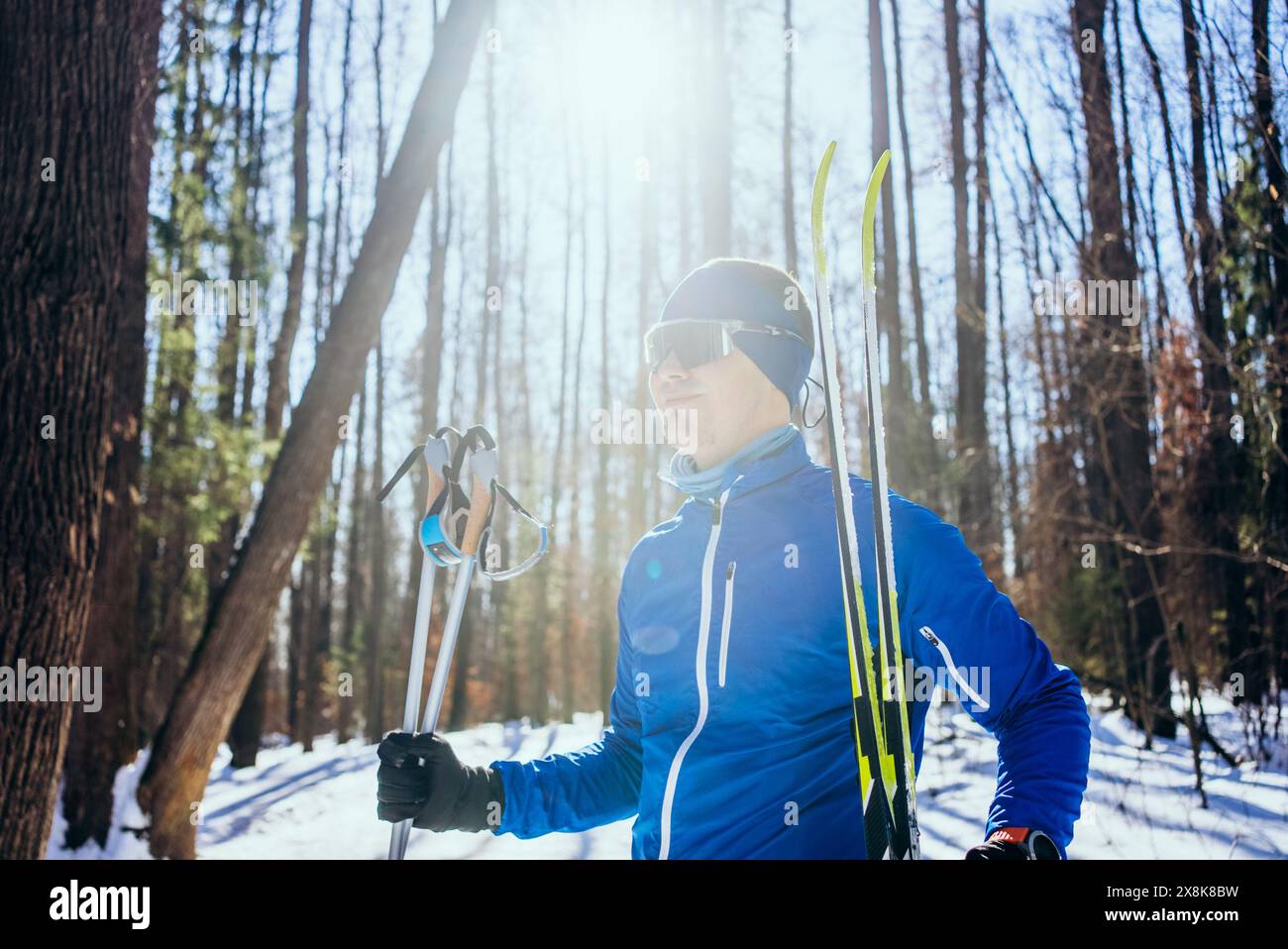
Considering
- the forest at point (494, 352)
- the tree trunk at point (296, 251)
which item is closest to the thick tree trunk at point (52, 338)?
the forest at point (494, 352)

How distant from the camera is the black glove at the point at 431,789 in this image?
1705 millimetres

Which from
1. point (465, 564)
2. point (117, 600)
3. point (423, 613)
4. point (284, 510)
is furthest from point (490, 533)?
point (117, 600)

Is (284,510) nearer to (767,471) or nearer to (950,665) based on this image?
(767,471)

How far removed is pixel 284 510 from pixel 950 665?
4.45 metres

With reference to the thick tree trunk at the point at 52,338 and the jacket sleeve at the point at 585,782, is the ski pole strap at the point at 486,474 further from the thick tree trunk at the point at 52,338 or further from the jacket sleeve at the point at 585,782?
the thick tree trunk at the point at 52,338

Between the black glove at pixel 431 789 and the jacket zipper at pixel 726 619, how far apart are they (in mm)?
586

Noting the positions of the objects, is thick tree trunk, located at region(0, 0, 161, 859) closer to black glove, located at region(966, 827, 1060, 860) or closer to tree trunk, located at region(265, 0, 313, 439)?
black glove, located at region(966, 827, 1060, 860)

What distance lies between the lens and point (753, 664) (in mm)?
1537

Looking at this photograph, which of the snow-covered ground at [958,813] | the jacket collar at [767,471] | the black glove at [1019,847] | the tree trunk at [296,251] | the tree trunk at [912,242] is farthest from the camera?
the tree trunk at [912,242]

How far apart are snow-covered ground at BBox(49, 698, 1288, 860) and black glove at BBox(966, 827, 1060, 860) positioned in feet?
12.4
